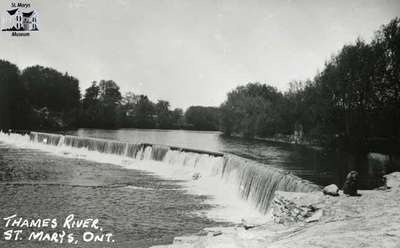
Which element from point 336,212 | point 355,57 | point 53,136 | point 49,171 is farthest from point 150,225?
point 53,136

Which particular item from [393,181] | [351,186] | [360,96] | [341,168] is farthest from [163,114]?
[351,186]

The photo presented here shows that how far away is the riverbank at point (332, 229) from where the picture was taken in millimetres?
7223

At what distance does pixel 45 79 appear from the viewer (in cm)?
7088

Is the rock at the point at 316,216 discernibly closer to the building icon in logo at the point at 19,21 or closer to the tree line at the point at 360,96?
the building icon in logo at the point at 19,21

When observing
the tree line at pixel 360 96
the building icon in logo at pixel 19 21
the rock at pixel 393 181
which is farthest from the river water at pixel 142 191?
the tree line at pixel 360 96

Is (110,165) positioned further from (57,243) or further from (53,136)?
(57,243)

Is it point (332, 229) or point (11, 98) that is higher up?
point (11, 98)

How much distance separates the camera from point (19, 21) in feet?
41.3

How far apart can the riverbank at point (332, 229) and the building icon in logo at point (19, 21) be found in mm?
7182

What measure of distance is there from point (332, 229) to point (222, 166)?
43.5ft

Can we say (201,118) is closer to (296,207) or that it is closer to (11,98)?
(11,98)

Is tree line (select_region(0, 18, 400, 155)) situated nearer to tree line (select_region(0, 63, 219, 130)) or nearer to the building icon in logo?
tree line (select_region(0, 63, 219, 130))

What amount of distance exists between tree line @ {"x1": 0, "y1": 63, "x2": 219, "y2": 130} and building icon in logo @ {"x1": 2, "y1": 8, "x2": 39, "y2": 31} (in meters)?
46.9

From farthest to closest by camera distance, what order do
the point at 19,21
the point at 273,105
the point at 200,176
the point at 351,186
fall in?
1. the point at 273,105
2. the point at 200,176
3. the point at 19,21
4. the point at 351,186
